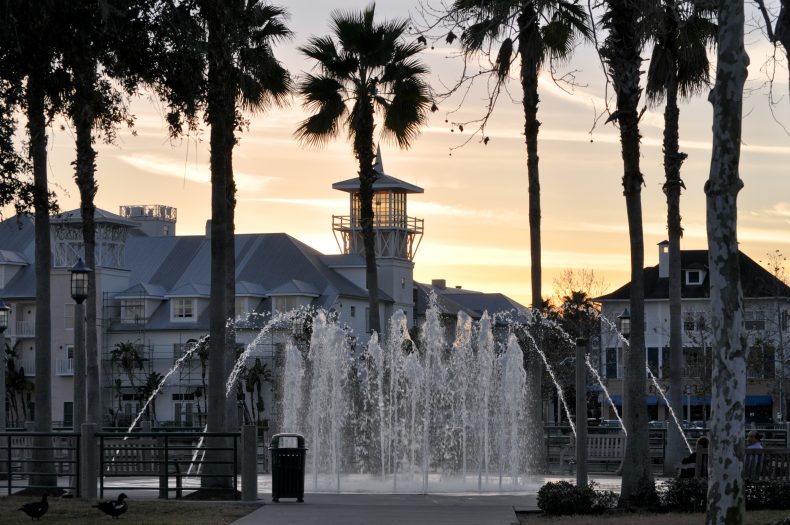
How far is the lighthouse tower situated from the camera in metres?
78.2

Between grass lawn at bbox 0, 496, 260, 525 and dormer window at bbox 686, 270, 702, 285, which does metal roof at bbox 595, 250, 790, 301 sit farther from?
grass lawn at bbox 0, 496, 260, 525

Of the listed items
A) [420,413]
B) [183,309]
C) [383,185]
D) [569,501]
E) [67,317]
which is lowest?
[569,501]

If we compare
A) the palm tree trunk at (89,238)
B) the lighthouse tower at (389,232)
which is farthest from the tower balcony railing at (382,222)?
the palm tree trunk at (89,238)

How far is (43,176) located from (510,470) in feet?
38.9

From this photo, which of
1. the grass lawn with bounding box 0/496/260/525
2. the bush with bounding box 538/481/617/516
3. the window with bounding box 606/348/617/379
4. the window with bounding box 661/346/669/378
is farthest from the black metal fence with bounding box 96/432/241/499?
the window with bounding box 606/348/617/379

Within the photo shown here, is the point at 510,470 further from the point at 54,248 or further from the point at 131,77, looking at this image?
the point at 54,248

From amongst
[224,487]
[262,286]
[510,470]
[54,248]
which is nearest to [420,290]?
[262,286]

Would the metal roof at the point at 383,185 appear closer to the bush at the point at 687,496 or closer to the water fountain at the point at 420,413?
the water fountain at the point at 420,413

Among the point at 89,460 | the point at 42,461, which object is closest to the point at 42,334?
the point at 42,461

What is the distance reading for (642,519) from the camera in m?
19.4

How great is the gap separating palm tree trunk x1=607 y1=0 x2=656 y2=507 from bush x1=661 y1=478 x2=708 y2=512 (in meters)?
0.39

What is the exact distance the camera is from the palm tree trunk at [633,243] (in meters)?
21.8

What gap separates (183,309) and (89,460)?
56.6 metres

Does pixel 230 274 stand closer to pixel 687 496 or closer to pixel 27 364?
pixel 687 496
